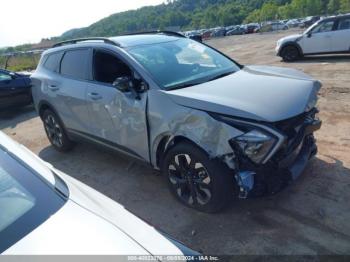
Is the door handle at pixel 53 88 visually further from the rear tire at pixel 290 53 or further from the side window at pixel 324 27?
the side window at pixel 324 27

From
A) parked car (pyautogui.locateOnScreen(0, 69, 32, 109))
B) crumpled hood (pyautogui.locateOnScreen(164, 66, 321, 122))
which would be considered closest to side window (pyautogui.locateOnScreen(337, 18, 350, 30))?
crumpled hood (pyautogui.locateOnScreen(164, 66, 321, 122))

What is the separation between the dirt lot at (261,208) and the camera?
10.4 ft

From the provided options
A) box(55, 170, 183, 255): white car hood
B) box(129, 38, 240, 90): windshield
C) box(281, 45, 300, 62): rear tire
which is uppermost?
box(129, 38, 240, 90): windshield

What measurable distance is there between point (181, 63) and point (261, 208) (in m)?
1.91

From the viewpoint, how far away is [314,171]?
4.27 meters

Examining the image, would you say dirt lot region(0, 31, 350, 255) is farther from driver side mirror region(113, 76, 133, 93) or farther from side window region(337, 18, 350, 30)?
side window region(337, 18, 350, 30)

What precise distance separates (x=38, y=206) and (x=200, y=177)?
6.56ft

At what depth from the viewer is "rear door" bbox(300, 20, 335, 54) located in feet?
42.1

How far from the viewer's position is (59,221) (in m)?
1.74

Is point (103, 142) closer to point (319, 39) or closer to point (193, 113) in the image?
point (193, 113)

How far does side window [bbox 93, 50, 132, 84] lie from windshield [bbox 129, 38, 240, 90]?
0.23 metres

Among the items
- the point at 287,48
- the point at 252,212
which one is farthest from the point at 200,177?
the point at 287,48

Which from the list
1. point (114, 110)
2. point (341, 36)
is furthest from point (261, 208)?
point (341, 36)

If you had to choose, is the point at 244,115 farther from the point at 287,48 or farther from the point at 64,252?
the point at 287,48
